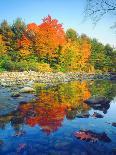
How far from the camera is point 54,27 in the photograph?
4719cm

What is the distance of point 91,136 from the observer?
320 inches

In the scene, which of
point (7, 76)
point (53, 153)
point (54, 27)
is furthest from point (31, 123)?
point (54, 27)

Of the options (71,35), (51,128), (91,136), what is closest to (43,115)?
(51,128)

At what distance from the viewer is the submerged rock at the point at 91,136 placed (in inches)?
310

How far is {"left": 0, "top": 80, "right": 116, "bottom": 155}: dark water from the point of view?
7.08 meters

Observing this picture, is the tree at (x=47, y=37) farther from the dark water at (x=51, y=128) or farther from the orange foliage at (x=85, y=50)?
the dark water at (x=51, y=128)

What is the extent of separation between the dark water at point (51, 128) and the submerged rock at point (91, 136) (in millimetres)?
108

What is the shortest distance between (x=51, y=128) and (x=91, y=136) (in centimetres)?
157

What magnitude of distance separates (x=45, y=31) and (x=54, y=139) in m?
38.7

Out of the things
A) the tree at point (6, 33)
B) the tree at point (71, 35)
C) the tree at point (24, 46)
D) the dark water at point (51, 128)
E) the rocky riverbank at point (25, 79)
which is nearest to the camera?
the dark water at point (51, 128)

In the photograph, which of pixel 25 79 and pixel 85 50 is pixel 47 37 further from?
pixel 25 79

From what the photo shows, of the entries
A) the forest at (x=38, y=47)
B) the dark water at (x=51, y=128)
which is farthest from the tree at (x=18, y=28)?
the dark water at (x=51, y=128)

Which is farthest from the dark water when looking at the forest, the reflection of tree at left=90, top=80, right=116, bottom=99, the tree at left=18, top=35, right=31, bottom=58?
the tree at left=18, top=35, right=31, bottom=58

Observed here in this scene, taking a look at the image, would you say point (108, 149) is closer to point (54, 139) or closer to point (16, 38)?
point (54, 139)
